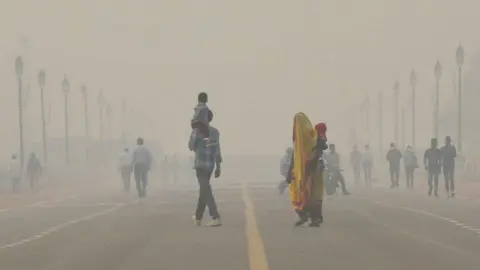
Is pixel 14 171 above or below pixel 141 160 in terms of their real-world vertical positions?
below

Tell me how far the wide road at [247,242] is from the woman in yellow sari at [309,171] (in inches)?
15.4

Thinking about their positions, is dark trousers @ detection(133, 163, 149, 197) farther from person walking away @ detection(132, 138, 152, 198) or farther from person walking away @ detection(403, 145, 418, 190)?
person walking away @ detection(403, 145, 418, 190)

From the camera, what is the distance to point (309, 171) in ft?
66.6

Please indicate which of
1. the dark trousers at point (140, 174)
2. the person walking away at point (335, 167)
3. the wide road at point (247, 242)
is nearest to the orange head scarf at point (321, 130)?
the wide road at point (247, 242)

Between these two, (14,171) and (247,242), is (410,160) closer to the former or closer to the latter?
(14,171)

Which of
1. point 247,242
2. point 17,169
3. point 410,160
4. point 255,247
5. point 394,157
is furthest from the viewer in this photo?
point 17,169

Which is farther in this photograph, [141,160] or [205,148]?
[141,160]

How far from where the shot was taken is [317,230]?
1906 cm

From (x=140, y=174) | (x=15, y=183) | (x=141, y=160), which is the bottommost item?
(x=15, y=183)

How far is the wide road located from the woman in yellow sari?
39 cm

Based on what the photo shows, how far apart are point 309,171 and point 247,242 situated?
420 cm

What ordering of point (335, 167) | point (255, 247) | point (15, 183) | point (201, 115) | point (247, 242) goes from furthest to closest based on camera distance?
1. point (15, 183)
2. point (335, 167)
3. point (201, 115)
4. point (247, 242)
5. point (255, 247)

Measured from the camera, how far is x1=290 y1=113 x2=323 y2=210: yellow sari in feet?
66.1

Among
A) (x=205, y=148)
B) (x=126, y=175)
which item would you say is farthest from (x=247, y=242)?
(x=126, y=175)
